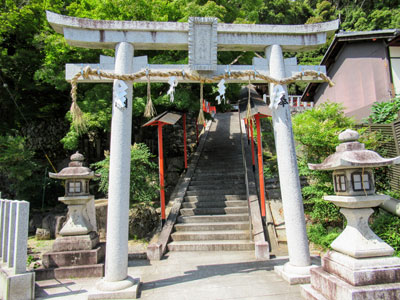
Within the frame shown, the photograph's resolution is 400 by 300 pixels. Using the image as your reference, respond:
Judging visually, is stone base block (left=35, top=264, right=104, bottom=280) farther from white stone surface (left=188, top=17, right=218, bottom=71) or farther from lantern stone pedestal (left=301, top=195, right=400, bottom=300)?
white stone surface (left=188, top=17, right=218, bottom=71)

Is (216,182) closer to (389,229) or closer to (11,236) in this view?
(389,229)

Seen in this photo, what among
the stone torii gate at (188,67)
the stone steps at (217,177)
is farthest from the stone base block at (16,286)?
the stone steps at (217,177)

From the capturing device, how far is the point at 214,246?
7336mm

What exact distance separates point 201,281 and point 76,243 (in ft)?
10.0

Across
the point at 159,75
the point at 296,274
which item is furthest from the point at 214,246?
the point at 159,75

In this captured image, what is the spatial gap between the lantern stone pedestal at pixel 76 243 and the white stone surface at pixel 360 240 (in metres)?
5.02

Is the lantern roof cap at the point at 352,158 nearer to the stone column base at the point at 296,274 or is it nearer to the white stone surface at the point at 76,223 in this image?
the stone column base at the point at 296,274

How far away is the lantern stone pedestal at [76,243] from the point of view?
5770 mm

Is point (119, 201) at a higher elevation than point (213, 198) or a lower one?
higher

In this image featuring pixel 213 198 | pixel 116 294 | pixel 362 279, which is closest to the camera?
pixel 362 279

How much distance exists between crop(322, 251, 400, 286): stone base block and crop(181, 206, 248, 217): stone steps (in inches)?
205

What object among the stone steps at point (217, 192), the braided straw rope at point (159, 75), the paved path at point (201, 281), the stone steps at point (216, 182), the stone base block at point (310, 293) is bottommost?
the paved path at point (201, 281)

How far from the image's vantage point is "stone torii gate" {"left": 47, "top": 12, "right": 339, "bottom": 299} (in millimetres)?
4891

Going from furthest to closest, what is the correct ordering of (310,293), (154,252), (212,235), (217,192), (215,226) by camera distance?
(217,192), (215,226), (212,235), (154,252), (310,293)
